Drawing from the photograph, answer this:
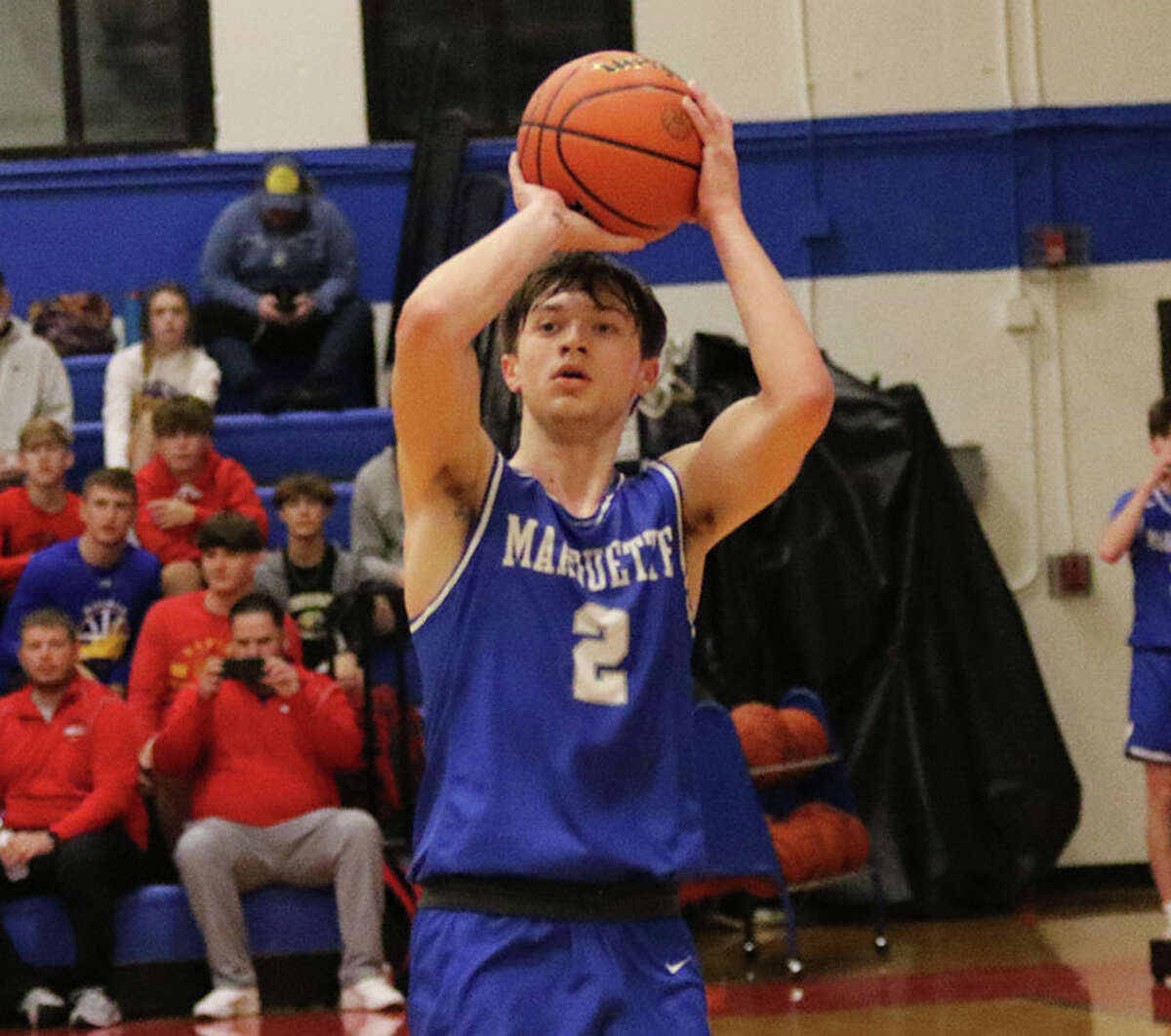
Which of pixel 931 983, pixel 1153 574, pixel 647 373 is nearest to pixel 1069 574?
pixel 1153 574

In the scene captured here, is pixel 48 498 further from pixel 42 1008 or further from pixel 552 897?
pixel 552 897

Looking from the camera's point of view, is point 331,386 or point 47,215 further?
point 47,215

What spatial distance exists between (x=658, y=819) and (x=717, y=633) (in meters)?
6.05

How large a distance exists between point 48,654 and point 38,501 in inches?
53.6

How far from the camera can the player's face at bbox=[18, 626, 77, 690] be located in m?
6.38

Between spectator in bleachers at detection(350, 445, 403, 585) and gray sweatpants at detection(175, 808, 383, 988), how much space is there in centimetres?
147

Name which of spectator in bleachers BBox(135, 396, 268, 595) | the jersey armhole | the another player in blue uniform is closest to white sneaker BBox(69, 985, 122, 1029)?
spectator in bleachers BBox(135, 396, 268, 595)

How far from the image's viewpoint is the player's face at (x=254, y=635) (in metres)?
6.39

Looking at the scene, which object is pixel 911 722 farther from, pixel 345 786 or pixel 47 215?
pixel 47 215

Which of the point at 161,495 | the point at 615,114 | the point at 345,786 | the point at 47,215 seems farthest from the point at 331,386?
the point at 615,114

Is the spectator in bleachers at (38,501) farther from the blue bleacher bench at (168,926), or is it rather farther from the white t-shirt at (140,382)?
the blue bleacher bench at (168,926)

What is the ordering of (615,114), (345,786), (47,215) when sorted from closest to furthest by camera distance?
(615,114) < (345,786) < (47,215)

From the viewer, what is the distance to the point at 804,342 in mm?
2436

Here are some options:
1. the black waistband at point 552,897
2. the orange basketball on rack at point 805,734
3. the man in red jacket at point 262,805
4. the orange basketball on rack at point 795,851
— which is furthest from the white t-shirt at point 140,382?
the black waistband at point 552,897
